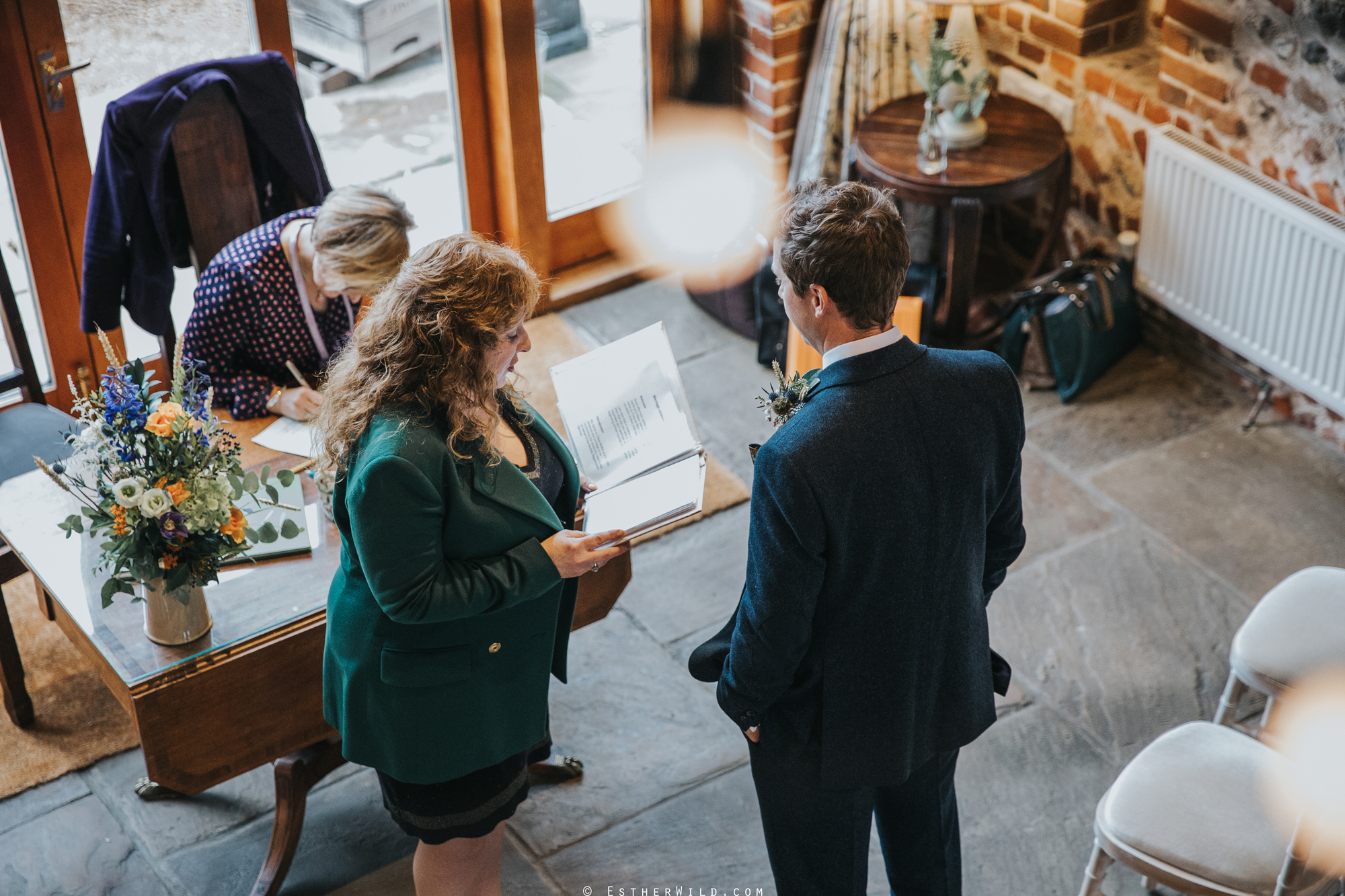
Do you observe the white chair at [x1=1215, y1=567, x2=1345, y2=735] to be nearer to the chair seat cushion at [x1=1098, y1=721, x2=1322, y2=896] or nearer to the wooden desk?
the chair seat cushion at [x1=1098, y1=721, x2=1322, y2=896]

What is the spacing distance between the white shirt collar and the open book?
1.43ft

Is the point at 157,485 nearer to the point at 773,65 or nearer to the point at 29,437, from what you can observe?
the point at 29,437

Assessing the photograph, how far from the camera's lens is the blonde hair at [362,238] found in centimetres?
263

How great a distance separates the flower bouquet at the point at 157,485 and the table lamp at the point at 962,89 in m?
2.43

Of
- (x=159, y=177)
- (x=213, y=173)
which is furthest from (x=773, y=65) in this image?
(x=159, y=177)

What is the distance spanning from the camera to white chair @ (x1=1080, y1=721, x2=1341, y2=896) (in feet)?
6.84

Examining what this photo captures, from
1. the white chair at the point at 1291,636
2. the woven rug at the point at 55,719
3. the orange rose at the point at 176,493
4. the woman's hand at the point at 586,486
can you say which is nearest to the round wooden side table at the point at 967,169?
the white chair at the point at 1291,636

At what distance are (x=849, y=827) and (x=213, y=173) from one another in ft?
6.78

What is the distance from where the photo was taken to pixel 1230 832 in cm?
213

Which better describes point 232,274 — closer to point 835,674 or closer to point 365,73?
point 365,73

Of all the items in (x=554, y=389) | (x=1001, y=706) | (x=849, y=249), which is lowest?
(x=1001, y=706)

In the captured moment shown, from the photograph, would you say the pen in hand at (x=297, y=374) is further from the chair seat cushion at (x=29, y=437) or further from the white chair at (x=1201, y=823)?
the white chair at (x=1201, y=823)

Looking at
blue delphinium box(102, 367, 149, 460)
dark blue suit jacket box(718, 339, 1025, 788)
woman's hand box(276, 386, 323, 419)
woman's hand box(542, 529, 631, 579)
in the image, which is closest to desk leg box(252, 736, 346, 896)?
woman's hand box(276, 386, 323, 419)

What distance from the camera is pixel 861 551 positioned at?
1737mm
